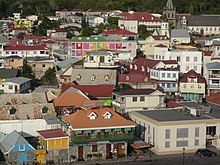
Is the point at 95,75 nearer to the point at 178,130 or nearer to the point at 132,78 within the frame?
the point at 132,78

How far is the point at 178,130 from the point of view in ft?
39.1

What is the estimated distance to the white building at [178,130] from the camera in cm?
1186

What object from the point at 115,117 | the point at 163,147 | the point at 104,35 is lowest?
the point at 163,147

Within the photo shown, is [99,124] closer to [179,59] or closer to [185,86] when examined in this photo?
[185,86]

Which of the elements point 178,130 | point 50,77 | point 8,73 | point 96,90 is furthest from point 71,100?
point 50,77

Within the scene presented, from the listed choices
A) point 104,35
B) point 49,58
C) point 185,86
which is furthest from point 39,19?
point 185,86

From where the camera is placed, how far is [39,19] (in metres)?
38.1

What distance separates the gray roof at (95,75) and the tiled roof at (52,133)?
5.85 meters

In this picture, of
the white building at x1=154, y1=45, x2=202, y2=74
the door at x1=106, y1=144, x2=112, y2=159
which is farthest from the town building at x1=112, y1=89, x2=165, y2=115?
the white building at x1=154, y1=45, x2=202, y2=74

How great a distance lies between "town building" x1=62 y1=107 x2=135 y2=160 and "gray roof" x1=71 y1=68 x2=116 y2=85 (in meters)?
5.88

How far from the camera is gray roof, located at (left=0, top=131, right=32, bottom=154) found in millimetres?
10898

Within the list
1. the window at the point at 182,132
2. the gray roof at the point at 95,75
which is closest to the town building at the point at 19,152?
the window at the point at 182,132

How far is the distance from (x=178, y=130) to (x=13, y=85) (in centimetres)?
732

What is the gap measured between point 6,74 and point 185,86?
270 inches
